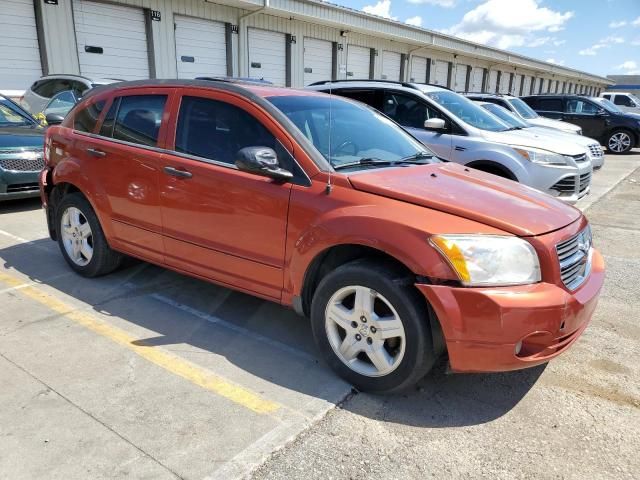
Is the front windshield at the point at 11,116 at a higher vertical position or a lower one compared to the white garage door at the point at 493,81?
lower

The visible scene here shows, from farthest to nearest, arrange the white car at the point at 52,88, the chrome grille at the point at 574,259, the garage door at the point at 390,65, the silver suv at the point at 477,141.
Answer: the garage door at the point at 390,65 < the white car at the point at 52,88 < the silver suv at the point at 477,141 < the chrome grille at the point at 574,259

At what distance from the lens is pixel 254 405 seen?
2781 mm

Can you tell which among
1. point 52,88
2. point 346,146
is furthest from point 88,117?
point 52,88

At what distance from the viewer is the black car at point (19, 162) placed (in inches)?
259

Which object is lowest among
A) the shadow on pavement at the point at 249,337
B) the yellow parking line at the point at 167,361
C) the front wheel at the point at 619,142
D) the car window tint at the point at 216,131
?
the shadow on pavement at the point at 249,337

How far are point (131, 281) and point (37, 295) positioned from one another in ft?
2.45

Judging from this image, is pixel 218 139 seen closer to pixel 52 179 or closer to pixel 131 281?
pixel 131 281

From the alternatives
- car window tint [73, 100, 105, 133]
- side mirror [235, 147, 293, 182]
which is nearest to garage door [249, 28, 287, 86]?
car window tint [73, 100, 105, 133]

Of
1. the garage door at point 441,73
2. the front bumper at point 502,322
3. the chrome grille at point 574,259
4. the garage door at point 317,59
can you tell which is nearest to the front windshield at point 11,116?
the front bumper at point 502,322

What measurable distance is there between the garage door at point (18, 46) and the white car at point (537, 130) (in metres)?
10.4

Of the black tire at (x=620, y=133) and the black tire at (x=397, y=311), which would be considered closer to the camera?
the black tire at (x=397, y=311)

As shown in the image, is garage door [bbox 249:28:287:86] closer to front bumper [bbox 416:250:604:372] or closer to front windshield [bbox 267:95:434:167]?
front windshield [bbox 267:95:434:167]

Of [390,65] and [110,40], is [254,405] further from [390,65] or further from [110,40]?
[390,65]

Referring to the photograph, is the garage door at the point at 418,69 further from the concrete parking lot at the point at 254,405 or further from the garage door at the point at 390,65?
the concrete parking lot at the point at 254,405
